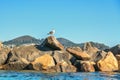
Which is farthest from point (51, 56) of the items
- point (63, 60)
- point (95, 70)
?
point (95, 70)

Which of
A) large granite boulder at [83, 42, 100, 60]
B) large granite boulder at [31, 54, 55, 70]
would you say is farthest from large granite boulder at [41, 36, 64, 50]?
large granite boulder at [83, 42, 100, 60]

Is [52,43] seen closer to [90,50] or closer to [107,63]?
[107,63]

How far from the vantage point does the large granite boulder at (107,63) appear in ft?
157

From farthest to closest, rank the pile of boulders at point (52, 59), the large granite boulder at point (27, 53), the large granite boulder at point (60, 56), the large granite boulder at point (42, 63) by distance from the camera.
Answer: the large granite boulder at point (27, 53)
the large granite boulder at point (60, 56)
the pile of boulders at point (52, 59)
the large granite boulder at point (42, 63)

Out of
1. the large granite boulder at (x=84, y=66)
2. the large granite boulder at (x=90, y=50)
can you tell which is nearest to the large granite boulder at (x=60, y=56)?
the large granite boulder at (x=84, y=66)

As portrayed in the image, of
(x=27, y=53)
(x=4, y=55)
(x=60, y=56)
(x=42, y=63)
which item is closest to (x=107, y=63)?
(x=60, y=56)

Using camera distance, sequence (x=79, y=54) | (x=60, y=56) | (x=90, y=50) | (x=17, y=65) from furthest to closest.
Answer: (x=90, y=50), (x=79, y=54), (x=60, y=56), (x=17, y=65)

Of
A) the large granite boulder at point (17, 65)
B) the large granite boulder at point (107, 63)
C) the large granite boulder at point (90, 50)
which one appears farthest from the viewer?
the large granite boulder at point (90, 50)

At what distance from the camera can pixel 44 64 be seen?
4534cm

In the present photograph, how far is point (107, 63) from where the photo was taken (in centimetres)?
4856

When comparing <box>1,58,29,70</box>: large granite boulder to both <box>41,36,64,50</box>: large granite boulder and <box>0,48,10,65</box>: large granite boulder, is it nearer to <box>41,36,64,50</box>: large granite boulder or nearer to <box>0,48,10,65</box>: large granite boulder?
<box>0,48,10,65</box>: large granite boulder

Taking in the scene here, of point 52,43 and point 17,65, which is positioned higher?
point 52,43

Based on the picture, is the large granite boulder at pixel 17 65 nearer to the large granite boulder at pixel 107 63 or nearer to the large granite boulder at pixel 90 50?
the large granite boulder at pixel 107 63

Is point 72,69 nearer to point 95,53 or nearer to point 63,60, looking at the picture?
point 63,60
